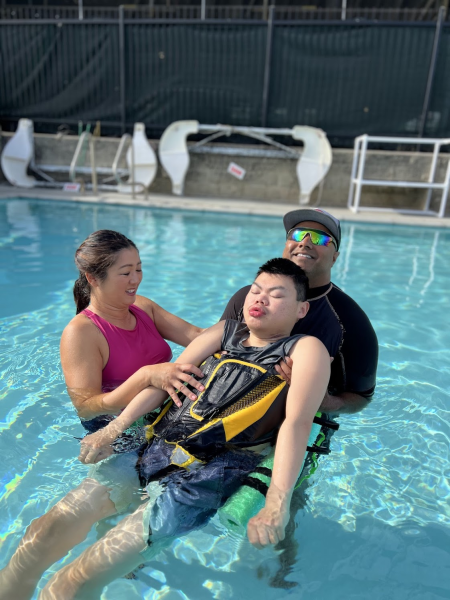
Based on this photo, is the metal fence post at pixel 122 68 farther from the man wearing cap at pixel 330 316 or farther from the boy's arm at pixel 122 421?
the boy's arm at pixel 122 421

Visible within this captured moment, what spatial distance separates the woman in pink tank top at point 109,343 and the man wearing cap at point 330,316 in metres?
0.49

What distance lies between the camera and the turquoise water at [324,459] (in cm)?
212

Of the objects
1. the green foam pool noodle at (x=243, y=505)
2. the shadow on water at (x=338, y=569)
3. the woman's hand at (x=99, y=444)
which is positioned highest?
the woman's hand at (x=99, y=444)

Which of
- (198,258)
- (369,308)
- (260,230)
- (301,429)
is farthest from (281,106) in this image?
(301,429)

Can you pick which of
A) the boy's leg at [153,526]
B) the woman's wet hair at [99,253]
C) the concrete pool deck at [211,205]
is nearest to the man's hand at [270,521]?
the boy's leg at [153,526]

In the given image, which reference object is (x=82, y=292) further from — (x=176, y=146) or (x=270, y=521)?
(x=176, y=146)

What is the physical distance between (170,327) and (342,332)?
3.21 feet

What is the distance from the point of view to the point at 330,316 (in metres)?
2.27

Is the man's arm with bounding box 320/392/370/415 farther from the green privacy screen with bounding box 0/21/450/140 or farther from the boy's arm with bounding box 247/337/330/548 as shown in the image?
the green privacy screen with bounding box 0/21/450/140

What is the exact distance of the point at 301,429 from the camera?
1767mm

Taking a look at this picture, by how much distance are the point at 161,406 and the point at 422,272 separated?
5637 mm

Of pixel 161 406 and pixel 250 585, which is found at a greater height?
pixel 161 406

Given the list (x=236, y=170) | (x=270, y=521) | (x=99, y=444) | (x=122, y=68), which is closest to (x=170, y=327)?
(x=99, y=444)

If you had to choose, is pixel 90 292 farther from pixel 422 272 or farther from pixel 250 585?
pixel 422 272
